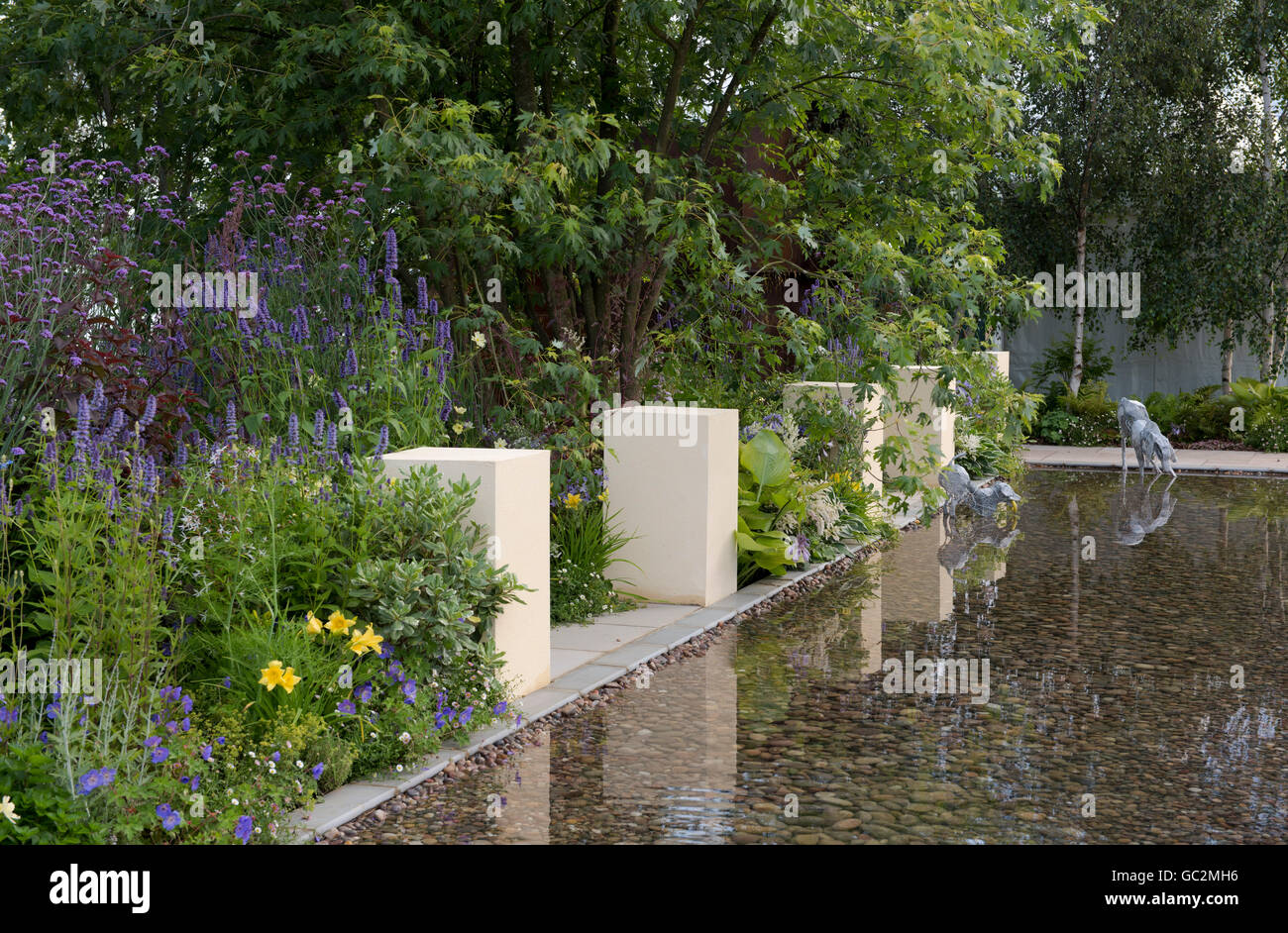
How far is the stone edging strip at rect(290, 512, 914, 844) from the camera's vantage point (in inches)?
155

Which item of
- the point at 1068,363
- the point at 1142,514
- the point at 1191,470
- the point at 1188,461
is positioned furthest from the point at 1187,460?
the point at 1142,514

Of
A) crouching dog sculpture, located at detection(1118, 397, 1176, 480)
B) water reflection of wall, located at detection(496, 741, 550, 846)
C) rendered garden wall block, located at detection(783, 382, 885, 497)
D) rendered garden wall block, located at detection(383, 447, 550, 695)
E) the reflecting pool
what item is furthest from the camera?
crouching dog sculpture, located at detection(1118, 397, 1176, 480)

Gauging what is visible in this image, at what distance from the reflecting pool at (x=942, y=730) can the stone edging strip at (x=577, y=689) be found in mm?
114

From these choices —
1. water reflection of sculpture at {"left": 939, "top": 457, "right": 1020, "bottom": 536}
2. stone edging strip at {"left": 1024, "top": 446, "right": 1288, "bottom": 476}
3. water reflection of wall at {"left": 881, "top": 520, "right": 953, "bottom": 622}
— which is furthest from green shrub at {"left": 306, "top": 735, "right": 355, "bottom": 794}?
stone edging strip at {"left": 1024, "top": 446, "right": 1288, "bottom": 476}

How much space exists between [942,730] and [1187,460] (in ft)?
39.4

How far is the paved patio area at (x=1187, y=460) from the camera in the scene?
48.4 ft

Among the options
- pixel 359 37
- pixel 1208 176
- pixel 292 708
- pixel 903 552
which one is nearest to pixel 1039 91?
pixel 1208 176

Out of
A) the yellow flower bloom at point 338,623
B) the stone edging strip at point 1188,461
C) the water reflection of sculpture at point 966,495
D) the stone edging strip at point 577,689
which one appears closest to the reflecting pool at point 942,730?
the stone edging strip at point 577,689

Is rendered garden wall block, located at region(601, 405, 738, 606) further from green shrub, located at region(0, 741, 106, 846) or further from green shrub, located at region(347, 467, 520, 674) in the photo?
green shrub, located at region(0, 741, 106, 846)

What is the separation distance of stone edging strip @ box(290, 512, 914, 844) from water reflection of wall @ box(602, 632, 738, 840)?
0.56 feet

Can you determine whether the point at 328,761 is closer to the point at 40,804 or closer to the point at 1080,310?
the point at 40,804

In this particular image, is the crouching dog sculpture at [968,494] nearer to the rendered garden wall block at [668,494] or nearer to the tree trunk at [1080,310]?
the rendered garden wall block at [668,494]
